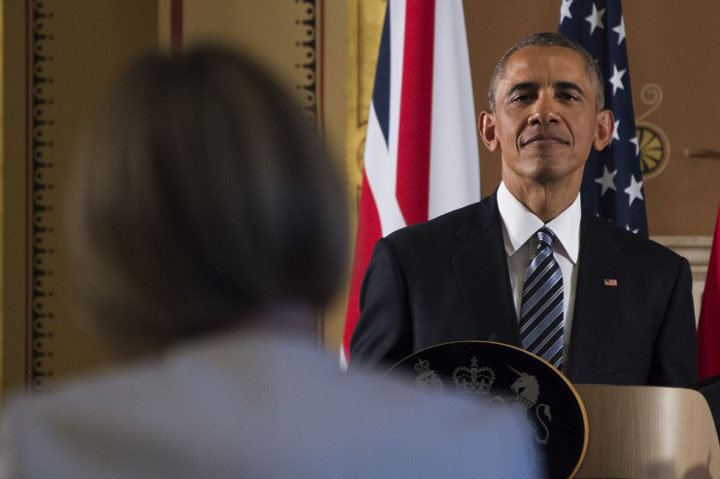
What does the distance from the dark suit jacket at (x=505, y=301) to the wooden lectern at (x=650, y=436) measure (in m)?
0.43

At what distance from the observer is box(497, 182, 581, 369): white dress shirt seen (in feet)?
6.28

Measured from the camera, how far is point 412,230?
1.99 meters

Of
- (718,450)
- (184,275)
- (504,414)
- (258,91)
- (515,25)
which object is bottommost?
(718,450)

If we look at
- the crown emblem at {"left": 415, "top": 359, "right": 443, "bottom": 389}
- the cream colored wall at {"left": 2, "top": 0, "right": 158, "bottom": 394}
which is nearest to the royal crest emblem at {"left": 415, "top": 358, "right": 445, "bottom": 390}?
the crown emblem at {"left": 415, "top": 359, "right": 443, "bottom": 389}

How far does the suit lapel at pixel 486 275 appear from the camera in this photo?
183cm

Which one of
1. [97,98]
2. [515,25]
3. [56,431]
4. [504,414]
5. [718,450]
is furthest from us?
[97,98]

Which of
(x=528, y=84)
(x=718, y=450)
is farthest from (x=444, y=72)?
(x=718, y=450)

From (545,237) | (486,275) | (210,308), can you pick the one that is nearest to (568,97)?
(545,237)

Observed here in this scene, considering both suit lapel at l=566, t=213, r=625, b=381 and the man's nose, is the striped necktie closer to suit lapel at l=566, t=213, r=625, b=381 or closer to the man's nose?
suit lapel at l=566, t=213, r=625, b=381

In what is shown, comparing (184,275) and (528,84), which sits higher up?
(528,84)

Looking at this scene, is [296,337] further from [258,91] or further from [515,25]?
[515,25]

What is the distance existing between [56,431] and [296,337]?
0.17 m

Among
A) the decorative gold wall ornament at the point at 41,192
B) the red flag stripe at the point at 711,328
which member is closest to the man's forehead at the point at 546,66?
the red flag stripe at the point at 711,328

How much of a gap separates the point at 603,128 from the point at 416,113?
1.00 m
